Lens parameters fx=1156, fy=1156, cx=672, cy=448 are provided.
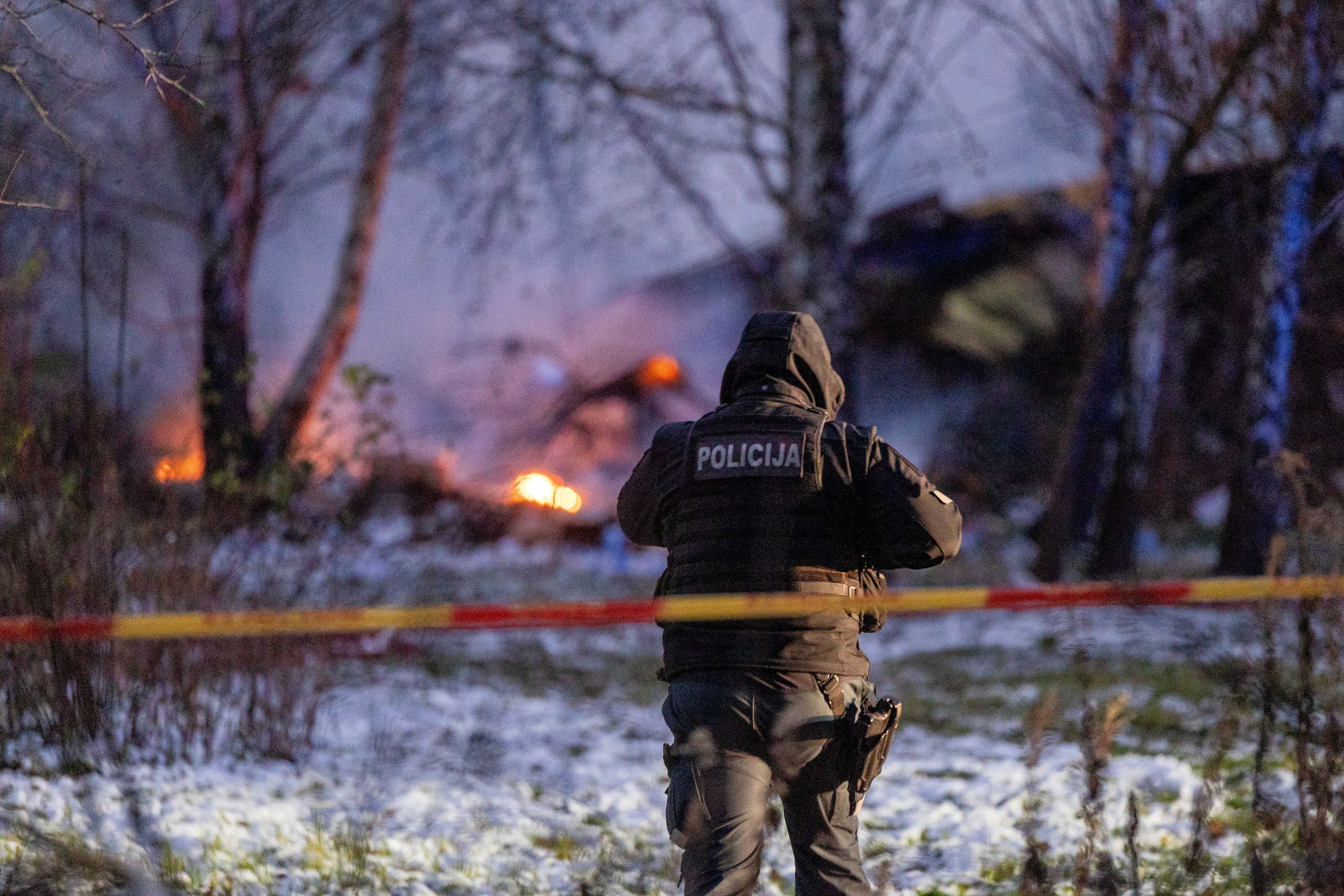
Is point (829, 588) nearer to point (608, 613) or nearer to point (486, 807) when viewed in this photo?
point (608, 613)

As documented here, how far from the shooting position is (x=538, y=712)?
20.9 feet

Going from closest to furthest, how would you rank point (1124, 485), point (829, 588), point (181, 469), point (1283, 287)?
point (829, 588) → point (181, 469) → point (1283, 287) → point (1124, 485)

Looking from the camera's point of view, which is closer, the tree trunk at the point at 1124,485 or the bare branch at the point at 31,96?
the bare branch at the point at 31,96

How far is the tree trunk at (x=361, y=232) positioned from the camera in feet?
33.0

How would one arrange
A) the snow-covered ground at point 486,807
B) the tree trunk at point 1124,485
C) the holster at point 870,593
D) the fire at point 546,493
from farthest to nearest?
the tree trunk at point 1124,485, the snow-covered ground at point 486,807, the fire at point 546,493, the holster at point 870,593

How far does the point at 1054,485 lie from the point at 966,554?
104 inches

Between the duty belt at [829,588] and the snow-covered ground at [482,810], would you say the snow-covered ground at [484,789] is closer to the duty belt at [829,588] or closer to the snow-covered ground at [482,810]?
the snow-covered ground at [482,810]

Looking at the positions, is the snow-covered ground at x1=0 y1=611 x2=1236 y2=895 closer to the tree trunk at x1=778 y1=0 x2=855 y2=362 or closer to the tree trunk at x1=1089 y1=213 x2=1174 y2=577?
the tree trunk at x1=778 y1=0 x2=855 y2=362

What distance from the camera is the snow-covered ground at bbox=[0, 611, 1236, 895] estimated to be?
360cm

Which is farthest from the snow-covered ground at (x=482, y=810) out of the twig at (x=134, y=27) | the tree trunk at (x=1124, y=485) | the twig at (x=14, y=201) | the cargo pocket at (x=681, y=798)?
the tree trunk at (x=1124, y=485)

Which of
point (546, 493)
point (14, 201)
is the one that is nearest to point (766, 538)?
point (546, 493)

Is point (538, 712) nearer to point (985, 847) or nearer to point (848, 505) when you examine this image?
point (985, 847)

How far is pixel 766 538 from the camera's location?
2627mm

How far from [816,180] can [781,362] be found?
5.76 metres
